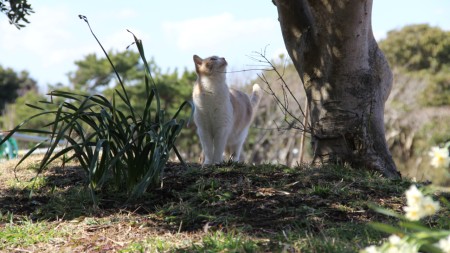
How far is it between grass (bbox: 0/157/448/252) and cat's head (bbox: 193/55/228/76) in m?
1.82

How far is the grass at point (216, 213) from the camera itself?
329cm

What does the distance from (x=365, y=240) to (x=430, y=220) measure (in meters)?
0.72

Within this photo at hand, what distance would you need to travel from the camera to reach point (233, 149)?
803cm

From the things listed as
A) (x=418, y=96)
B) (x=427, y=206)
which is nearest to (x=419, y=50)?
(x=418, y=96)

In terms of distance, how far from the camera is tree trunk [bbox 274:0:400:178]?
5.10 meters

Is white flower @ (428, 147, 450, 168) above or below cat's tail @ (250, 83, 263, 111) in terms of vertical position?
below

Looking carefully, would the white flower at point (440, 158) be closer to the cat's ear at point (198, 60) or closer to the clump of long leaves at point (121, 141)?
the clump of long leaves at point (121, 141)

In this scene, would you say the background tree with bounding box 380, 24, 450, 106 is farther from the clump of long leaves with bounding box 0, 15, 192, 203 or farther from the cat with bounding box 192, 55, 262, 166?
the clump of long leaves with bounding box 0, 15, 192, 203

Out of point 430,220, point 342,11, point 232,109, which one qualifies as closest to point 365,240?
point 430,220

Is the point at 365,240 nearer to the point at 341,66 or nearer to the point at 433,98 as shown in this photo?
the point at 341,66

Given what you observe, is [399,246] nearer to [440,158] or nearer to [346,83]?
[440,158]

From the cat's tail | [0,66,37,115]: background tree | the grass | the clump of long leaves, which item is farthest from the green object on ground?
[0,66,37,115]: background tree

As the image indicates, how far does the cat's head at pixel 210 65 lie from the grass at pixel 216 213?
1824 mm

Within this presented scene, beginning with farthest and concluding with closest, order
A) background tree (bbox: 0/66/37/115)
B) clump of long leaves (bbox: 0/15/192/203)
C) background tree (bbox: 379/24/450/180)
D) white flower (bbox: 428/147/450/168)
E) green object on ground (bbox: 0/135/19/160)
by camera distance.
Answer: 1. background tree (bbox: 0/66/37/115)
2. background tree (bbox: 379/24/450/180)
3. green object on ground (bbox: 0/135/19/160)
4. clump of long leaves (bbox: 0/15/192/203)
5. white flower (bbox: 428/147/450/168)
